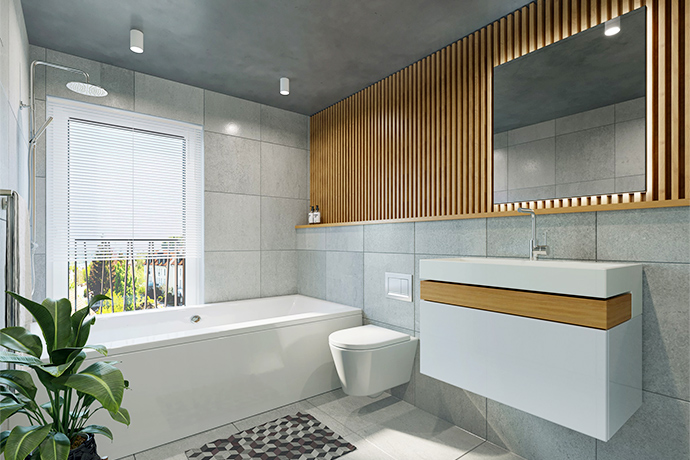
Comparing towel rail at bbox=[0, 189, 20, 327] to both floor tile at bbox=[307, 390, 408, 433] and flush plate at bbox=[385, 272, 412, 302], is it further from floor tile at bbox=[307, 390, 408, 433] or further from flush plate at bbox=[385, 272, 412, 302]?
flush plate at bbox=[385, 272, 412, 302]

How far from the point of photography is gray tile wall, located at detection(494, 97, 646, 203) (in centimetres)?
178

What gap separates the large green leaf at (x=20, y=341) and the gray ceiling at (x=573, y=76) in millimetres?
2430

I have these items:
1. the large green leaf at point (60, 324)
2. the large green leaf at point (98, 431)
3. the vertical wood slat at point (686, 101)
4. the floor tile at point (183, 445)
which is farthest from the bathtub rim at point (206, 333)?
the vertical wood slat at point (686, 101)

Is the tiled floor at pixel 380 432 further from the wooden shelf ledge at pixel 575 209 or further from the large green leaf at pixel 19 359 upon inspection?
the wooden shelf ledge at pixel 575 209

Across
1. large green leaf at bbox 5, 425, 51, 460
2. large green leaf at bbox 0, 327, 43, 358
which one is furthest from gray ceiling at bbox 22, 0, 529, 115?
large green leaf at bbox 5, 425, 51, 460

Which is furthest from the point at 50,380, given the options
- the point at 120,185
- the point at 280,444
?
the point at 120,185

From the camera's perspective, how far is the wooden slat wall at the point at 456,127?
1678 millimetres

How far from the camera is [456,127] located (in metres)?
2.56

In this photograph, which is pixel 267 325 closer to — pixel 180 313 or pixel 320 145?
pixel 180 313

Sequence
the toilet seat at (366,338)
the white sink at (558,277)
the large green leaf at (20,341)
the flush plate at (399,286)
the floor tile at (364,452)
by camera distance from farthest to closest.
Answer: the flush plate at (399,286) < the toilet seat at (366,338) < the floor tile at (364,452) < the white sink at (558,277) < the large green leaf at (20,341)

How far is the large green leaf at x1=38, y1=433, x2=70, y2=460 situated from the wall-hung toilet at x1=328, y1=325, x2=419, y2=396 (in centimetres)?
150

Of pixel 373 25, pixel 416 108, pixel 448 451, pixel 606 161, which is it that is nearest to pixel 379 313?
pixel 448 451

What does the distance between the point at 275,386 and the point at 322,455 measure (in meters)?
0.69

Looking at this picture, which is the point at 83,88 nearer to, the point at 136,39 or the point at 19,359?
the point at 136,39
